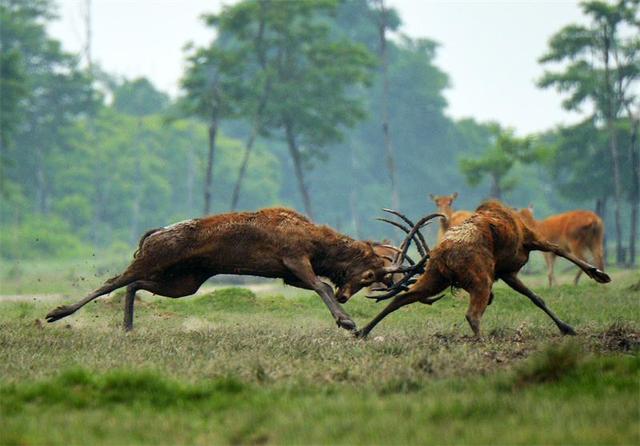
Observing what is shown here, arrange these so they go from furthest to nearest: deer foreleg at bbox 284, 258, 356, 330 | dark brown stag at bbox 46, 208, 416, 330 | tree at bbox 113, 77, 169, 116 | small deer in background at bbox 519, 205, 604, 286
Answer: tree at bbox 113, 77, 169, 116
small deer in background at bbox 519, 205, 604, 286
dark brown stag at bbox 46, 208, 416, 330
deer foreleg at bbox 284, 258, 356, 330

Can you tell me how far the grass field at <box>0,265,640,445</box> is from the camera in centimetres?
577

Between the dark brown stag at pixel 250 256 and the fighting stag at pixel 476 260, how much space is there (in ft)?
3.12

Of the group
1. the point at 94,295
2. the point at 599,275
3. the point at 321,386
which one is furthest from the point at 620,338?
the point at 94,295

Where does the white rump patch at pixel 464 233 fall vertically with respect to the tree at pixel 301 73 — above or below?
below

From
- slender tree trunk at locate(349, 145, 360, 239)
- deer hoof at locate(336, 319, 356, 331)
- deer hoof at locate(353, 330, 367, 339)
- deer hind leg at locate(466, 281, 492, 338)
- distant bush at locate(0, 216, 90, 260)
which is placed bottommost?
deer hoof at locate(353, 330, 367, 339)

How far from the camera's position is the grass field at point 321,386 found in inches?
227

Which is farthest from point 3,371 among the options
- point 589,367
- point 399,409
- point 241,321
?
point 241,321

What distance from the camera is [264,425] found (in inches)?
236

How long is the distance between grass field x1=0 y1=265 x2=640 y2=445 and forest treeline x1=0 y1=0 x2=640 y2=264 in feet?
90.0

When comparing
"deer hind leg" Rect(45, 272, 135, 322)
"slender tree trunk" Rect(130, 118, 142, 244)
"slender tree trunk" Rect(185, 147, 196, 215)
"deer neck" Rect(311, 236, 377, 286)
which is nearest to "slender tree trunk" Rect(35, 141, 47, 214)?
"slender tree trunk" Rect(130, 118, 142, 244)

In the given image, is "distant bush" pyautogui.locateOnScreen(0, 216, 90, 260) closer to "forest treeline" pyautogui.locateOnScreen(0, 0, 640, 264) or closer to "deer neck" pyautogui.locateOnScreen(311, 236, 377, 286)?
"forest treeline" pyautogui.locateOnScreen(0, 0, 640, 264)

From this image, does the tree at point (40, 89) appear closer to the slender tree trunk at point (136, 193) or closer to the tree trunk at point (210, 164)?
the slender tree trunk at point (136, 193)

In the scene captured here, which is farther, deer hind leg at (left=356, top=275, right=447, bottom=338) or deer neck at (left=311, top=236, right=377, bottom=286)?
deer neck at (left=311, top=236, right=377, bottom=286)

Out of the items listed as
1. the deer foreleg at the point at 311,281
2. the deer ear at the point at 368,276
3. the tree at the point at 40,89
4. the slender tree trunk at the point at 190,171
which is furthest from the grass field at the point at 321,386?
the slender tree trunk at the point at 190,171
